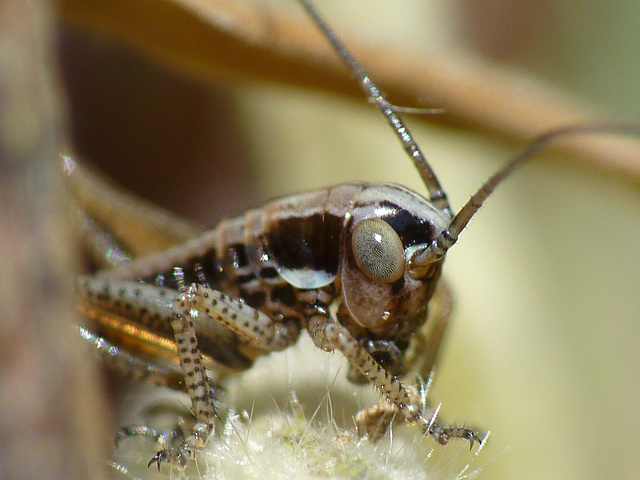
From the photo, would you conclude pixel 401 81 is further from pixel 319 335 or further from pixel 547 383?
pixel 547 383

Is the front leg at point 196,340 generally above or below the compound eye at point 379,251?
below

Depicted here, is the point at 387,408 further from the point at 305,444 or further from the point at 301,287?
the point at 301,287

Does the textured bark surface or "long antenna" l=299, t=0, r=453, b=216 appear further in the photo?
"long antenna" l=299, t=0, r=453, b=216

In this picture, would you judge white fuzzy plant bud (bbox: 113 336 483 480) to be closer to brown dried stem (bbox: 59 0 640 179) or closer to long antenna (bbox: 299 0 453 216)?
long antenna (bbox: 299 0 453 216)

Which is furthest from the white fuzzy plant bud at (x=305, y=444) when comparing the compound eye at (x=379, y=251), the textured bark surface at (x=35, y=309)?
the textured bark surface at (x=35, y=309)

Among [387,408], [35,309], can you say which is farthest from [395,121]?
[35,309]

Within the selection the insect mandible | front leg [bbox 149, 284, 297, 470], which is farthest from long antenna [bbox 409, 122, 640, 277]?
front leg [bbox 149, 284, 297, 470]

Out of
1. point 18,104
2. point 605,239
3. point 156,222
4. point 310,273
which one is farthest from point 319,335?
point 605,239

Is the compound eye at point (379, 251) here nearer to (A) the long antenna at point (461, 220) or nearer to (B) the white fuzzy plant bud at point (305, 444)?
(A) the long antenna at point (461, 220)
